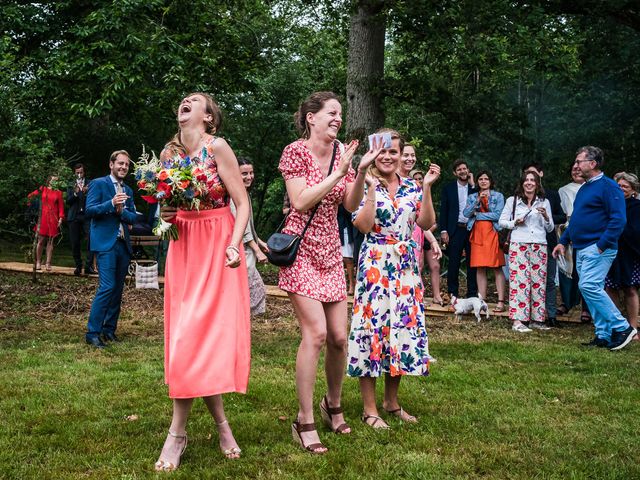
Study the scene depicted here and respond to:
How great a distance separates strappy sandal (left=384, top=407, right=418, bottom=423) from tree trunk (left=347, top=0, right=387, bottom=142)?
8283 millimetres

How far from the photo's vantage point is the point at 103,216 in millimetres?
8188

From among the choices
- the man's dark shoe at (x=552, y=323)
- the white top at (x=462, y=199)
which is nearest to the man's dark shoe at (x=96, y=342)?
the white top at (x=462, y=199)

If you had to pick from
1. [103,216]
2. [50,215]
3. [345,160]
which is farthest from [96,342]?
[50,215]

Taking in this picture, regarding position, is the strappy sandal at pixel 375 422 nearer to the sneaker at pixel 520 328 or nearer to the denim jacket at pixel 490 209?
the sneaker at pixel 520 328

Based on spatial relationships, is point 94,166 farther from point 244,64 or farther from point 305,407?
point 305,407

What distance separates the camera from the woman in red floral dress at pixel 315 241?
461cm

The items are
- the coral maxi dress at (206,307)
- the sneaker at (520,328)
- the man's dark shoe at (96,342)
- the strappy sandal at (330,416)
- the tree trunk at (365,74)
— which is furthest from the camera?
the tree trunk at (365,74)

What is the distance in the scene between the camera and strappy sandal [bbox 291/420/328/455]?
4520 mm

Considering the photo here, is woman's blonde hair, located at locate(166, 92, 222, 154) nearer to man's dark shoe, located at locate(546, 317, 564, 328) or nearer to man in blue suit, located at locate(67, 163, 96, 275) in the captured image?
man's dark shoe, located at locate(546, 317, 564, 328)

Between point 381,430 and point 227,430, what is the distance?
112 cm

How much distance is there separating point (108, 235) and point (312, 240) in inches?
165

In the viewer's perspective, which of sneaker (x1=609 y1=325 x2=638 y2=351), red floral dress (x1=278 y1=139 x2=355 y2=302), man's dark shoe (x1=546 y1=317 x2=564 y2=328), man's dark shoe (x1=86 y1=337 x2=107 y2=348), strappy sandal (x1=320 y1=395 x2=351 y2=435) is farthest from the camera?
man's dark shoe (x1=546 y1=317 x2=564 y2=328)

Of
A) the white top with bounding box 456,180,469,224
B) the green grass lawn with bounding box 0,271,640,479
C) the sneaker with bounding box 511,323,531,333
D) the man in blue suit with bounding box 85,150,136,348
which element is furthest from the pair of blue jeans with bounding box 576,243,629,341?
the man in blue suit with bounding box 85,150,136,348

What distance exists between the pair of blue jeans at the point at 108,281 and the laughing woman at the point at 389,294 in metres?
3.87
